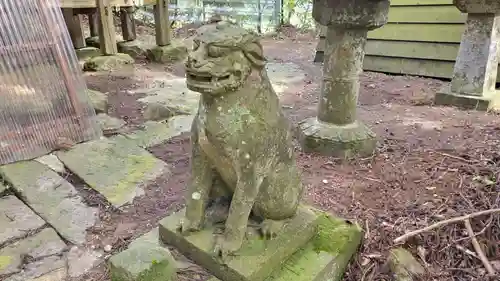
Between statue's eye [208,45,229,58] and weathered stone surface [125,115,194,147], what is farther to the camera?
weathered stone surface [125,115,194,147]

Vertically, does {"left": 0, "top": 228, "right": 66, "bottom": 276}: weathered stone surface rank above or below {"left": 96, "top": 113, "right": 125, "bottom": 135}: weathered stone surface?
below

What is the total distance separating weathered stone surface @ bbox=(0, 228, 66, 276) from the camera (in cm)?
220

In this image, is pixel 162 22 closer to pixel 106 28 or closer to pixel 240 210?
pixel 106 28

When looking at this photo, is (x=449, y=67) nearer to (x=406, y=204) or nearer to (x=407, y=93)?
(x=407, y=93)

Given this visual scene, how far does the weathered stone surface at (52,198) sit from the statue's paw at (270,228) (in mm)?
1225

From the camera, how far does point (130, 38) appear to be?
830 cm

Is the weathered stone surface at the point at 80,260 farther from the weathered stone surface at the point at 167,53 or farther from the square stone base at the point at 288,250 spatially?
the weathered stone surface at the point at 167,53

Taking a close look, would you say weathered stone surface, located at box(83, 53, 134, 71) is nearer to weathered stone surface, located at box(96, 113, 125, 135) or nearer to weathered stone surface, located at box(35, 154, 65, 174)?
weathered stone surface, located at box(96, 113, 125, 135)

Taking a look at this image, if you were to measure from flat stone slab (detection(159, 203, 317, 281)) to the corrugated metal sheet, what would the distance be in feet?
6.45

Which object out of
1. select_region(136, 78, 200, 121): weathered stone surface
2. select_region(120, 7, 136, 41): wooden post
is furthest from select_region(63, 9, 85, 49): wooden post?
select_region(136, 78, 200, 121): weathered stone surface

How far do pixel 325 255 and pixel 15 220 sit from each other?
1947 millimetres

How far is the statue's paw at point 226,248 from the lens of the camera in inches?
68.3

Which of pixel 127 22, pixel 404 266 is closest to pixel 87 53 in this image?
pixel 127 22

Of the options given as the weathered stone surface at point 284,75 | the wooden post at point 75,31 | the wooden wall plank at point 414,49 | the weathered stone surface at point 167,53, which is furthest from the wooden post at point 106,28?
the wooden wall plank at point 414,49
